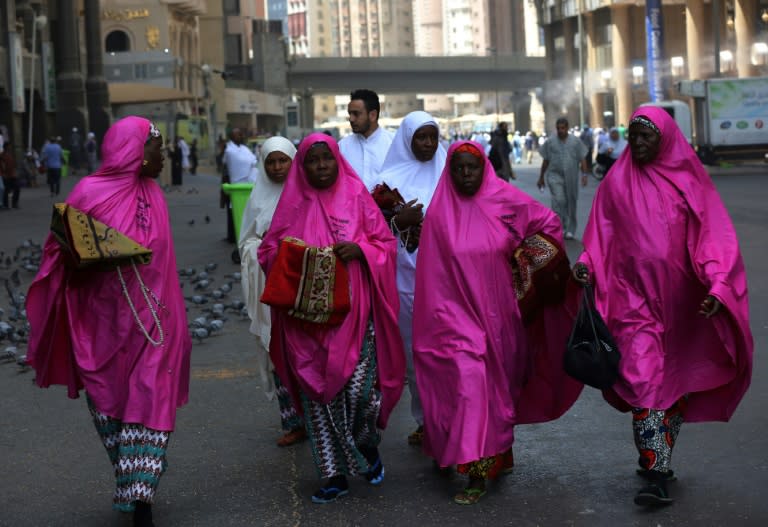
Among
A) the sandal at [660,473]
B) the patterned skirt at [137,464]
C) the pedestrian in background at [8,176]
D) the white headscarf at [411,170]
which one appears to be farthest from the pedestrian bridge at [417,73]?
the patterned skirt at [137,464]

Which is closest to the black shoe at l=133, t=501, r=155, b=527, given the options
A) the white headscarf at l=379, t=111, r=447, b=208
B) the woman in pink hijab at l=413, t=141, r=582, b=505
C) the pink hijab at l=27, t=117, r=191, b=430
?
the pink hijab at l=27, t=117, r=191, b=430

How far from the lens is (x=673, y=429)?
19.6 ft

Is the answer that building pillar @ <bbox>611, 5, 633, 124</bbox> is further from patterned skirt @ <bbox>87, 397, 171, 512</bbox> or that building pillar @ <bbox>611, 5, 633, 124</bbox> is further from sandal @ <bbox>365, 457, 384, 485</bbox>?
patterned skirt @ <bbox>87, 397, 171, 512</bbox>

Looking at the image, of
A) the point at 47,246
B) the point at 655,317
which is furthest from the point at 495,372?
the point at 47,246

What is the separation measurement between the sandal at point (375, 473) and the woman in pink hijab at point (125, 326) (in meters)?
0.89

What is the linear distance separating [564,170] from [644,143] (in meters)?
11.5

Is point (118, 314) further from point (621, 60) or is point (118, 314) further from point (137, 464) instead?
point (621, 60)

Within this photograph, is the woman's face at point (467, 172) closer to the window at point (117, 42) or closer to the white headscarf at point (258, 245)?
the white headscarf at point (258, 245)

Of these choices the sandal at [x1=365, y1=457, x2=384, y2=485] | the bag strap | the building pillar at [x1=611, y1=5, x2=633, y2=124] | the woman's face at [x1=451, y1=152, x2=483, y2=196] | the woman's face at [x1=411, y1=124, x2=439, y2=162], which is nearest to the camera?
the bag strap

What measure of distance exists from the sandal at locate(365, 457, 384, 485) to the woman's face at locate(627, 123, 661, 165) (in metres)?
1.65

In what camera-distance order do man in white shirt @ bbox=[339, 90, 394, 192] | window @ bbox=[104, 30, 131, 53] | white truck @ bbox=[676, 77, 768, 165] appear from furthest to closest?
window @ bbox=[104, 30, 131, 53]
white truck @ bbox=[676, 77, 768, 165]
man in white shirt @ bbox=[339, 90, 394, 192]

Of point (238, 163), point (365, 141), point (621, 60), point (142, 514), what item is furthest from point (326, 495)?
point (621, 60)

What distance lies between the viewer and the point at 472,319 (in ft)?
19.8

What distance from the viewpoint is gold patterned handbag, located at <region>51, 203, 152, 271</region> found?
18.1 ft
